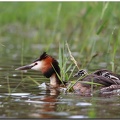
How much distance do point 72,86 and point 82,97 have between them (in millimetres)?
661

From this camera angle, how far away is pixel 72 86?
811 centimetres

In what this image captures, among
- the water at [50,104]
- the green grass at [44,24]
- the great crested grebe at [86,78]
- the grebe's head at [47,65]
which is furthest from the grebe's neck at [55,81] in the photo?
the green grass at [44,24]

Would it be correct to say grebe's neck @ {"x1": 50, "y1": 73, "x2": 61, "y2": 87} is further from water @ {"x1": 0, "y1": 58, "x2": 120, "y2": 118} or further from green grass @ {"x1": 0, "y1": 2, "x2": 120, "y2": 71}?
green grass @ {"x1": 0, "y1": 2, "x2": 120, "y2": 71}

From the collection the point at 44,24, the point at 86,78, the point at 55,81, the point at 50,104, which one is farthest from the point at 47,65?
the point at 44,24

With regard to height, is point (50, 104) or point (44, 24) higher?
point (44, 24)

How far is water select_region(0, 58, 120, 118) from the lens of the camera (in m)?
6.11

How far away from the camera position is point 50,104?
6.84 metres

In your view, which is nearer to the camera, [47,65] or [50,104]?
[50,104]

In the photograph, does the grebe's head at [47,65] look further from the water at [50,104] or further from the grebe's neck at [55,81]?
the water at [50,104]

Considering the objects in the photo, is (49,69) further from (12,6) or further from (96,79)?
(12,6)

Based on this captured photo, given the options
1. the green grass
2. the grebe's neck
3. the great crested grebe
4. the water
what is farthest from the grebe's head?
the green grass

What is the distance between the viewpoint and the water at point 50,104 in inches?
241

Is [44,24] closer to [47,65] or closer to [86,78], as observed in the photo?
[47,65]

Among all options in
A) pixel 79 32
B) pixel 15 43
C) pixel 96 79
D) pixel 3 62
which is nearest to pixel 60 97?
pixel 96 79
